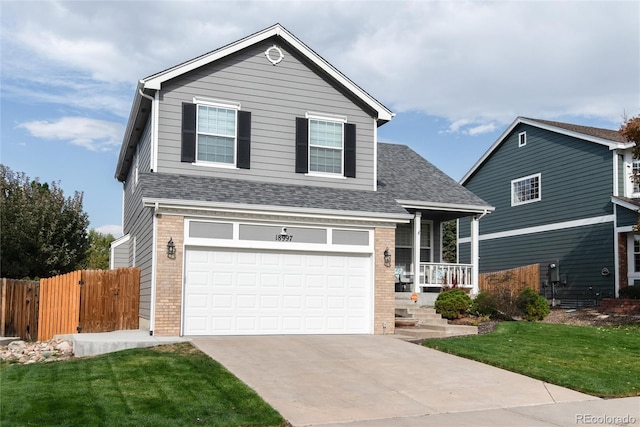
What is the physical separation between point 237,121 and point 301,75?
232 centimetres

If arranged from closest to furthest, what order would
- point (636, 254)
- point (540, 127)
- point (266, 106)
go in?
point (266, 106)
point (636, 254)
point (540, 127)

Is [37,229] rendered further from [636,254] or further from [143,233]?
[636,254]

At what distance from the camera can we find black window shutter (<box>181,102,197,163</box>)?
16.4m

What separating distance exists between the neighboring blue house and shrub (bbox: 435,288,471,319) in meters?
7.98

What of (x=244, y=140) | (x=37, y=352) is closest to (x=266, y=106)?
(x=244, y=140)

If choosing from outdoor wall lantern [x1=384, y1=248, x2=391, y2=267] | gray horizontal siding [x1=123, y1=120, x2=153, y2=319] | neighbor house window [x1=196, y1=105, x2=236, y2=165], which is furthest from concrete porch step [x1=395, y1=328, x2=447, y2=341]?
gray horizontal siding [x1=123, y1=120, x2=153, y2=319]

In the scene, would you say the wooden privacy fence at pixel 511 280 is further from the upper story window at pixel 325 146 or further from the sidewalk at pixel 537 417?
the sidewalk at pixel 537 417

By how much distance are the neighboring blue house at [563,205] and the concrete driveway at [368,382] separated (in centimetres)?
1279

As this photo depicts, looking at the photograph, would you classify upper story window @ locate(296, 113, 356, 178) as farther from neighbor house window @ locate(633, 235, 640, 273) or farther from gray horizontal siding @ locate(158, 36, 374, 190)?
neighbor house window @ locate(633, 235, 640, 273)

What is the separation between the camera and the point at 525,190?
28797 millimetres

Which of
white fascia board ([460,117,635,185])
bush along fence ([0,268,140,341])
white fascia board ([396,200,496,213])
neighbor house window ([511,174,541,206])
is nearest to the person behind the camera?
bush along fence ([0,268,140,341])

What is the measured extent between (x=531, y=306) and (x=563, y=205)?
870 centimetres

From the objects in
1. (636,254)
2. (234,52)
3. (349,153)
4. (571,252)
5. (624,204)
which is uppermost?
(234,52)

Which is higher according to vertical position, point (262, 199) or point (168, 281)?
point (262, 199)
